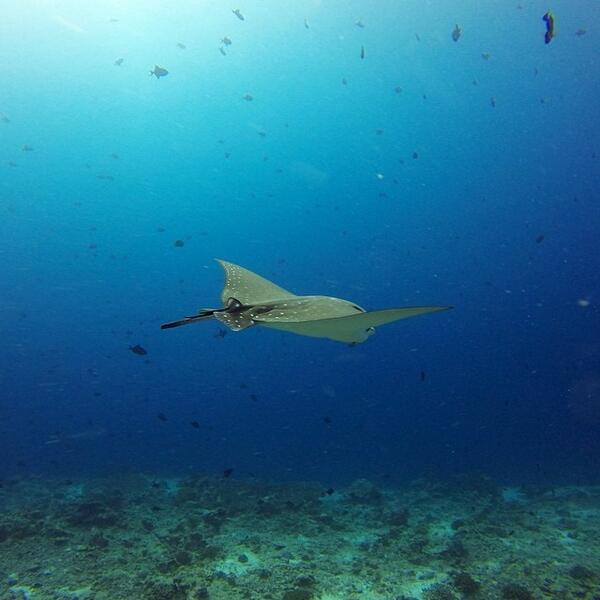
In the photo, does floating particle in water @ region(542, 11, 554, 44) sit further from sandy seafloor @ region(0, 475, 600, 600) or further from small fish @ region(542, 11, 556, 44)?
sandy seafloor @ region(0, 475, 600, 600)

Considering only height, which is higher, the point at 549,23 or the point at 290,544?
the point at 549,23

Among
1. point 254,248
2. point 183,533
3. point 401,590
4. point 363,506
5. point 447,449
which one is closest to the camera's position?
point 401,590

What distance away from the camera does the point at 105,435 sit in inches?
1357

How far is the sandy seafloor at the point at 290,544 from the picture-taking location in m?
5.64

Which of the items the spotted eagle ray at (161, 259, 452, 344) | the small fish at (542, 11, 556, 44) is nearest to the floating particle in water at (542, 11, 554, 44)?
the small fish at (542, 11, 556, 44)

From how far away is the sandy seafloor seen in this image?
222 inches

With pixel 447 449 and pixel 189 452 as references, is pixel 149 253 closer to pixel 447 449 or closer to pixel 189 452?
pixel 189 452

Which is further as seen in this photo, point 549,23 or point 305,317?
point 549,23

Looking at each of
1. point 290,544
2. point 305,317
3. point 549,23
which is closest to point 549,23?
point 549,23

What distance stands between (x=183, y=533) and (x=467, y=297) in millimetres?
47673

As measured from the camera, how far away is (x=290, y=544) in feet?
24.6

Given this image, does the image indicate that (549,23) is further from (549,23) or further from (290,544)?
(290,544)

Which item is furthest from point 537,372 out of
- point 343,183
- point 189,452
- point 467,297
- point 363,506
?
point 363,506

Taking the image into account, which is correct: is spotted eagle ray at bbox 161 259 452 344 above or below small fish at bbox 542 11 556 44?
below
